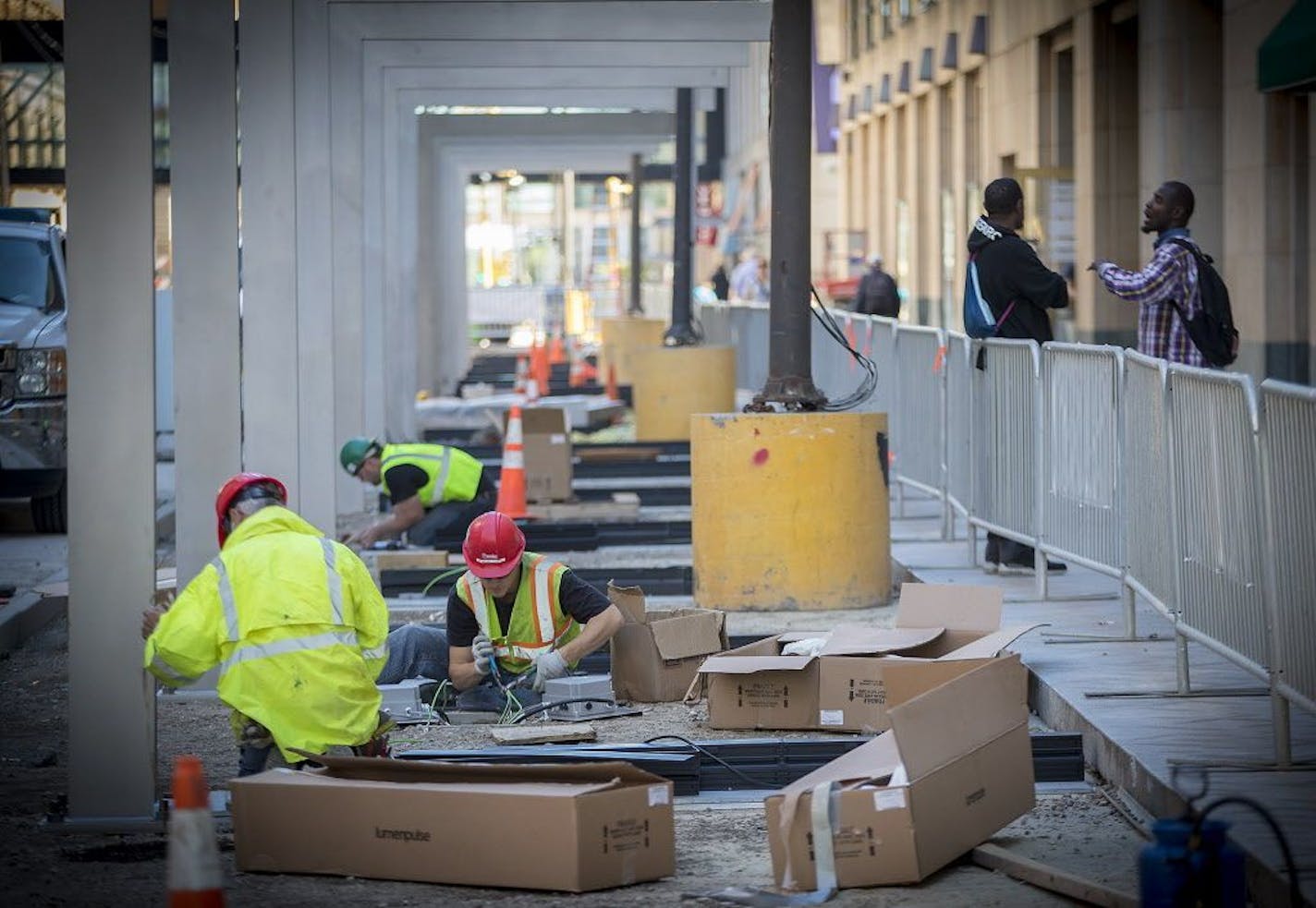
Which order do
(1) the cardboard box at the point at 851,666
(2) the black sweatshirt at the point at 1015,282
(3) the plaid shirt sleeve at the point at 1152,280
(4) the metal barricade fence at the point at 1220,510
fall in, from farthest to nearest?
1. (2) the black sweatshirt at the point at 1015,282
2. (3) the plaid shirt sleeve at the point at 1152,280
3. (1) the cardboard box at the point at 851,666
4. (4) the metal barricade fence at the point at 1220,510

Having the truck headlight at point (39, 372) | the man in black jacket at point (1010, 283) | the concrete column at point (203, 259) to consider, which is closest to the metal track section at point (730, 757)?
the concrete column at point (203, 259)

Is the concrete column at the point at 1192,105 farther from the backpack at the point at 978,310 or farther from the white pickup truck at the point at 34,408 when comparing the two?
the white pickup truck at the point at 34,408

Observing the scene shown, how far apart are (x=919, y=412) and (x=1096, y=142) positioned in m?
13.4

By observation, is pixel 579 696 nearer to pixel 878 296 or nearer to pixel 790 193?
pixel 790 193

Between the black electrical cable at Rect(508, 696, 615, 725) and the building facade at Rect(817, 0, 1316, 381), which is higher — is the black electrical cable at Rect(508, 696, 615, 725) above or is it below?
below

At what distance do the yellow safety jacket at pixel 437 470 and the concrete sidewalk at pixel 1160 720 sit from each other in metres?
4.74

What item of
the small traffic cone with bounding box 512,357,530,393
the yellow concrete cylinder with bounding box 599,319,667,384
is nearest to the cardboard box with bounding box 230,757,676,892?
the small traffic cone with bounding box 512,357,530,393

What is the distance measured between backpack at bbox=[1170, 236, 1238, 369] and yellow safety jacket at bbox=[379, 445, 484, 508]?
5.88 metres

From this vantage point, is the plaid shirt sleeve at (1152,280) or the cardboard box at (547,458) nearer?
the plaid shirt sleeve at (1152,280)

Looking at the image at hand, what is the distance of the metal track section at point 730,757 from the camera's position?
27.8 feet

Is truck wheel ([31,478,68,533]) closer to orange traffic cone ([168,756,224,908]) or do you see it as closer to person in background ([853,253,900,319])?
person in background ([853,253,900,319])

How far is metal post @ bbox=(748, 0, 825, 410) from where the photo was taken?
13.6m

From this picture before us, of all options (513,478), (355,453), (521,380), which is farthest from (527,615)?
(521,380)

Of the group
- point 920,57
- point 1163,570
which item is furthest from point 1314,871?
point 920,57
